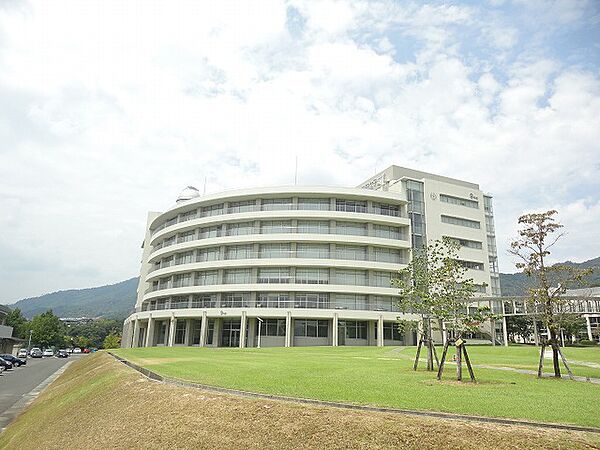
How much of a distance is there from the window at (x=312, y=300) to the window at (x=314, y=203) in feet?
37.4

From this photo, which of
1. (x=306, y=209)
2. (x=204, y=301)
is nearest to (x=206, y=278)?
(x=204, y=301)

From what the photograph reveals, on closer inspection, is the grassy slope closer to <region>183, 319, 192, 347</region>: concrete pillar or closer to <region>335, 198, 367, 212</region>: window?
<region>183, 319, 192, 347</region>: concrete pillar

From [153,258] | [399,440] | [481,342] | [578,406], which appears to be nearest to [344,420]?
[399,440]

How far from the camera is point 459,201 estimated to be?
217 feet

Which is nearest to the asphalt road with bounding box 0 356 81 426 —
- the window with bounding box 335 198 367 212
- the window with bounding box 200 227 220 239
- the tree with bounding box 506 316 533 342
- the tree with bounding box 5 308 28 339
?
the window with bounding box 200 227 220 239

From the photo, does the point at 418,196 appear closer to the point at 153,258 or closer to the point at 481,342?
the point at 481,342

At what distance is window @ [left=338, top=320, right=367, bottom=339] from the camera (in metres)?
56.9

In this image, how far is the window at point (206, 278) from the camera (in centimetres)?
6098

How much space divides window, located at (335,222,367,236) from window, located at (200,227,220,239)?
17.1 m

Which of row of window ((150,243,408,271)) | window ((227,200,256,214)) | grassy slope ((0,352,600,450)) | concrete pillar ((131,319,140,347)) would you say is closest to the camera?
grassy slope ((0,352,600,450))

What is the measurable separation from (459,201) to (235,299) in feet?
115

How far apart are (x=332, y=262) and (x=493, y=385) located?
39.2 m

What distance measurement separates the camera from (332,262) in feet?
184

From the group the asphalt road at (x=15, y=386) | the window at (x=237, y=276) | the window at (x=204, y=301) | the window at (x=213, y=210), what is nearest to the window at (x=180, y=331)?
the window at (x=204, y=301)
